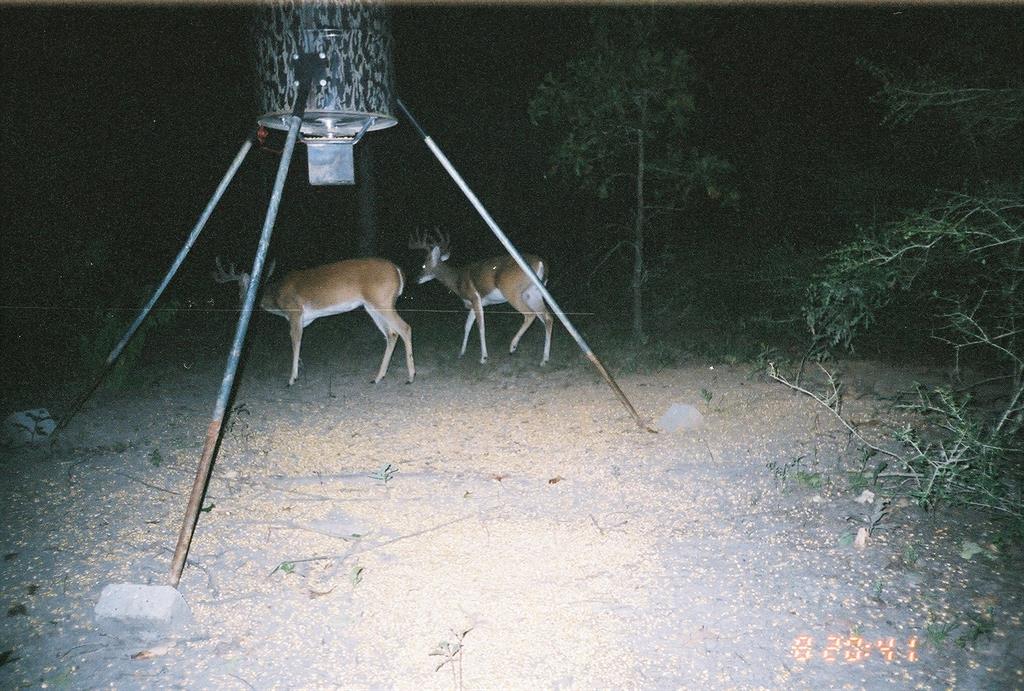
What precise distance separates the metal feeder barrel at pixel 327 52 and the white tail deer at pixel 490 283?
5.17m

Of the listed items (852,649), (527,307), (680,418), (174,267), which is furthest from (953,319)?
(527,307)

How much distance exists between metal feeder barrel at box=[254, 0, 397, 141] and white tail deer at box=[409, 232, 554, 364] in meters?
5.17

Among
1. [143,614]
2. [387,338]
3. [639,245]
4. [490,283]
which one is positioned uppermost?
[639,245]

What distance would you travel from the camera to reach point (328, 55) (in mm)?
4277

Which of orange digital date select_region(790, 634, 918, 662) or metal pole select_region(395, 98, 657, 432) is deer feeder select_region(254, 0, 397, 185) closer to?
metal pole select_region(395, 98, 657, 432)

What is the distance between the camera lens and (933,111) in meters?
6.00

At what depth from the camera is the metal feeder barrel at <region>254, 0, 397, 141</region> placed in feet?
14.0

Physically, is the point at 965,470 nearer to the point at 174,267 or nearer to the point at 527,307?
the point at 174,267

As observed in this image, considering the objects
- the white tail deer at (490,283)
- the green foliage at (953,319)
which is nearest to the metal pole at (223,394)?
the green foliage at (953,319)

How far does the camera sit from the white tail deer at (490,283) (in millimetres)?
9852

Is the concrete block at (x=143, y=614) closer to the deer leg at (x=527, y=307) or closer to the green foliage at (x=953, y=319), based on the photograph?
the green foliage at (x=953, y=319)

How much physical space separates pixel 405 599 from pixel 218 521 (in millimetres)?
1568

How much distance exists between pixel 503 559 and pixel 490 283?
6486 mm

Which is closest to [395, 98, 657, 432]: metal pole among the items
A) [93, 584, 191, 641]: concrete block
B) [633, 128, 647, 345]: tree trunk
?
[93, 584, 191, 641]: concrete block
